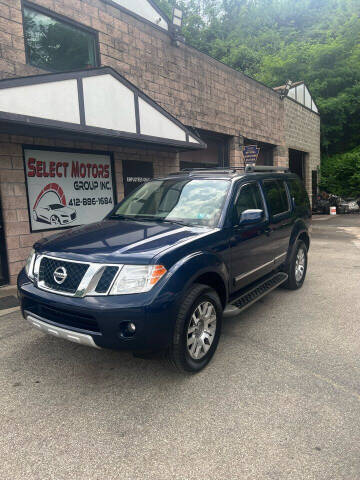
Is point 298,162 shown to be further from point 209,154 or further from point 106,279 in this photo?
point 106,279

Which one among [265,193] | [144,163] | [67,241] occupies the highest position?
[144,163]

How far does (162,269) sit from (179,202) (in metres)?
1.41

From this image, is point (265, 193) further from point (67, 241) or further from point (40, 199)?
point (40, 199)

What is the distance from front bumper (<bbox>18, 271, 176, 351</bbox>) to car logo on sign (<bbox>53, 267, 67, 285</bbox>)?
0.48 ft

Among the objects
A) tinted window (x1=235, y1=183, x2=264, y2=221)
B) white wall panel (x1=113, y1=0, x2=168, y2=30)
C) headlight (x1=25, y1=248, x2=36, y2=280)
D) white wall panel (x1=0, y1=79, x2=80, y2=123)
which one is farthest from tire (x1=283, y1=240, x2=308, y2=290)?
white wall panel (x1=113, y1=0, x2=168, y2=30)

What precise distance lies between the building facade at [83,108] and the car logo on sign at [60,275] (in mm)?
3300

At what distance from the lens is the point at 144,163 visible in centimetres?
982

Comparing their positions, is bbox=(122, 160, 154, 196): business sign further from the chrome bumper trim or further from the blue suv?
the chrome bumper trim

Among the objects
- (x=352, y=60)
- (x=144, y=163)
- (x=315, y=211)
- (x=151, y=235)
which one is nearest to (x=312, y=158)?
(x=315, y=211)

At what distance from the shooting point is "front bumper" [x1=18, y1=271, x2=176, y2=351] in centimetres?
282

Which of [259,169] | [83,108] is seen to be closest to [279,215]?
[259,169]

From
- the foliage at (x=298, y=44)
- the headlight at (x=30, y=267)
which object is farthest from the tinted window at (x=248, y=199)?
the foliage at (x=298, y=44)

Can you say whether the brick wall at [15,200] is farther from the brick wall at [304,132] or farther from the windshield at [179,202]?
the brick wall at [304,132]

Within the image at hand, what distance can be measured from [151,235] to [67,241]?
0.83 m
